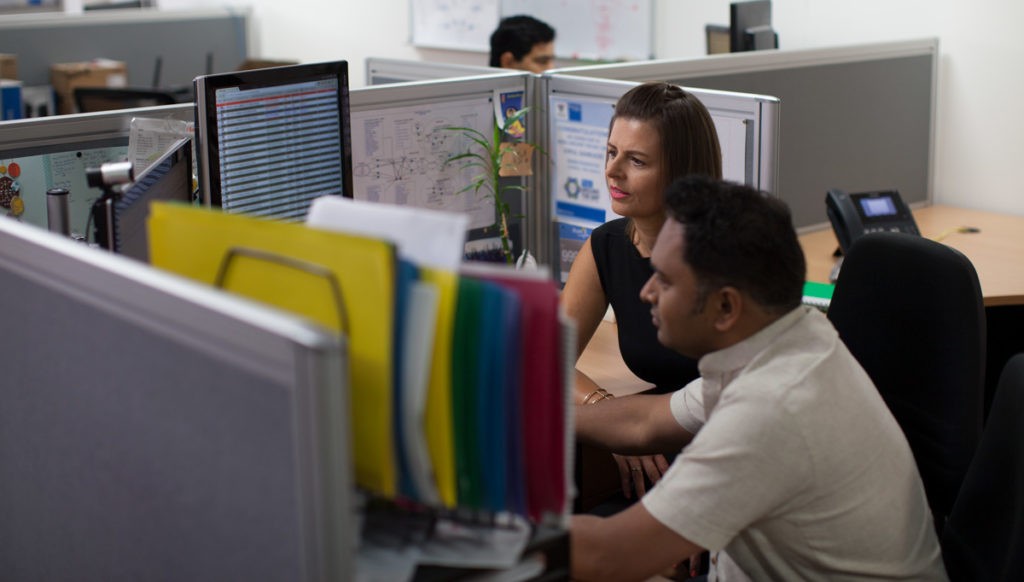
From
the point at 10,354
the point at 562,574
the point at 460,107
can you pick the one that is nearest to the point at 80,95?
the point at 460,107

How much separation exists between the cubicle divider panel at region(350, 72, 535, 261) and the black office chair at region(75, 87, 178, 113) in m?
2.24

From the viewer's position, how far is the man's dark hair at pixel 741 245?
141 centimetres

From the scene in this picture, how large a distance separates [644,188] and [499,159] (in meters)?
0.52

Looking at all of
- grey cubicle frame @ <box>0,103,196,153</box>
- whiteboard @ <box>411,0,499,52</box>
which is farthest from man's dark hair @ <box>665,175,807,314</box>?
whiteboard @ <box>411,0,499,52</box>

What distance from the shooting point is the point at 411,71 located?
308cm

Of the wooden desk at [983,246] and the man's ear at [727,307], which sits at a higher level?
the man's ear at [727,307]

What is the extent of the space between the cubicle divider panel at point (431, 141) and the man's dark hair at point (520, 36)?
4.84ft

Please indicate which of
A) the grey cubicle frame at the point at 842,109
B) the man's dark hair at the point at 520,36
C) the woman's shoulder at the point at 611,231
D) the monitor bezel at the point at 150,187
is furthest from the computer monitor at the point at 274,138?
the man's dark hair at the point at 520,36

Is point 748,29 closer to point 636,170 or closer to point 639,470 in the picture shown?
point 636,170

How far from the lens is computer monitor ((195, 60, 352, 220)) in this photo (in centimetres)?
184

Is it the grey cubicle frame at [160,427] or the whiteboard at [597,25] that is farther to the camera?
the whiteboard at [597,25]

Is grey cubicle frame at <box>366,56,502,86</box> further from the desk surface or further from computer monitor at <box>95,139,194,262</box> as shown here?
computer monitor at <box>95,139,194,262</box>

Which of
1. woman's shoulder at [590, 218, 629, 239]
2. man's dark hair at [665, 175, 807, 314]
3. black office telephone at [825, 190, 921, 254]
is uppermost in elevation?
man's dark hair at [665, 175, 807, 314]

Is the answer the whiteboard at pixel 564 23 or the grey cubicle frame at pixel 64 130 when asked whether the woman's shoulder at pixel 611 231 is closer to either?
the grey cubicle frame at pixel 64 130
